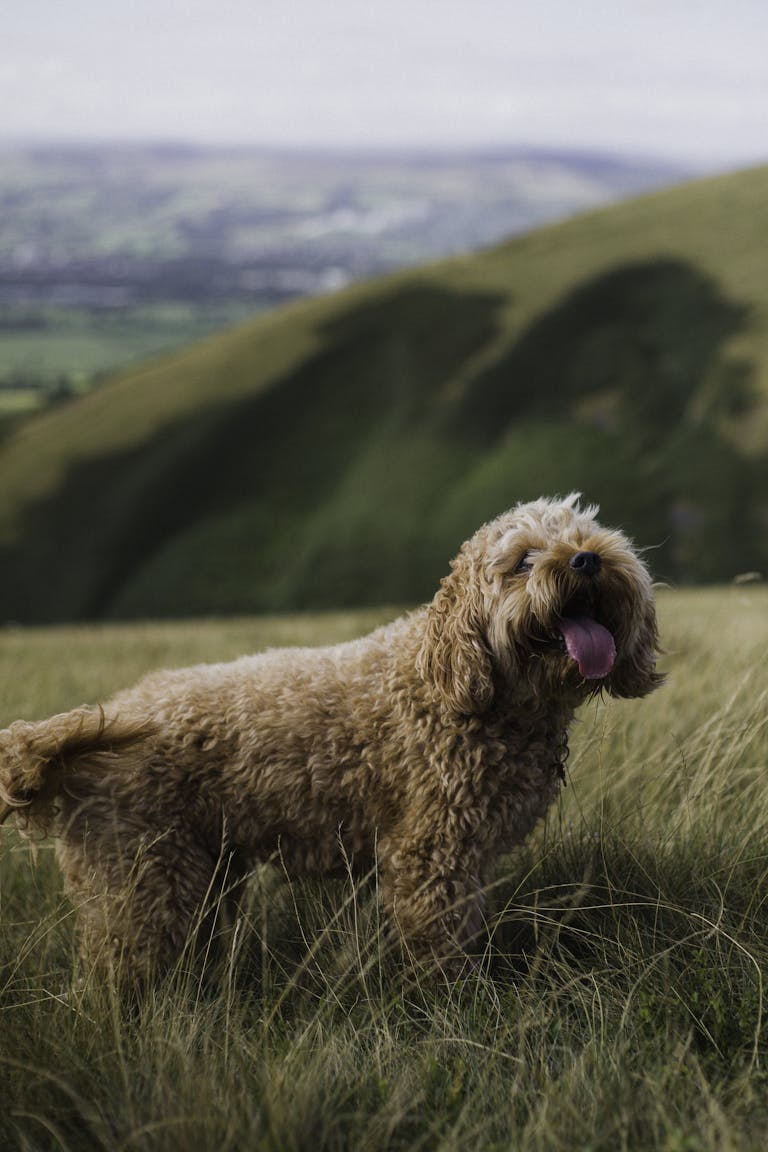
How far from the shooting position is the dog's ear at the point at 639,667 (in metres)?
4.12

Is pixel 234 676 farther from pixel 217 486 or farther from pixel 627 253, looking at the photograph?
pixel 627 253

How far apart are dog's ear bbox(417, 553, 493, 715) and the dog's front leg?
1.98 feet

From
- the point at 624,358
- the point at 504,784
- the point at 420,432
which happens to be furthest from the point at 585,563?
the point at 624,358

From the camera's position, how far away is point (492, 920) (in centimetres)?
407

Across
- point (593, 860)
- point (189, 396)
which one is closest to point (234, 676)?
point (593, 860)

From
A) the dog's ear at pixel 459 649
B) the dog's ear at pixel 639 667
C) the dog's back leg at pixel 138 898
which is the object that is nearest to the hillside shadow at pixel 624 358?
the dog's ear at pixel 639 667

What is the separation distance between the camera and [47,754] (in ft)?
12.6

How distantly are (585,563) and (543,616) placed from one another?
257 millimetres

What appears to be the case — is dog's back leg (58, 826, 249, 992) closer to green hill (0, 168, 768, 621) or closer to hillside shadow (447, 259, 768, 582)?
hillside shadow (447, 259, 768, 582)

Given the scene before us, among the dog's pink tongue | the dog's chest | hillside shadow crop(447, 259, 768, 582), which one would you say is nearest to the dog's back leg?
the dog's chest

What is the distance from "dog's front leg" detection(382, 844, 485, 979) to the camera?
12.7 ft

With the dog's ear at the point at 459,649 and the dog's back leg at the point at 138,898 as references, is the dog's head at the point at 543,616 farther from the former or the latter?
the dog's back leg at the point at 138,898

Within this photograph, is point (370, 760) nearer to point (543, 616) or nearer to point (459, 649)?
point (459, 649)

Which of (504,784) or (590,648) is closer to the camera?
(590,648)
